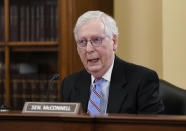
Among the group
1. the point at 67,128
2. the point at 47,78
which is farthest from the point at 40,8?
the point at 67,128

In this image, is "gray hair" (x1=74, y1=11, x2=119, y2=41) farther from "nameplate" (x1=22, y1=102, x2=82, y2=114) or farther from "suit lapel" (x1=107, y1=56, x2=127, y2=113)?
"nameplate" (x1=22, y1=102, x2=82, y2=114)

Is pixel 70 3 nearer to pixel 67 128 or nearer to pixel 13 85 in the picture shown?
pixel 13 85

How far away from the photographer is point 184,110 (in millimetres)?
2141

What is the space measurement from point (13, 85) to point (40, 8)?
0.69m

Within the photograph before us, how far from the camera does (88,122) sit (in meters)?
1.27

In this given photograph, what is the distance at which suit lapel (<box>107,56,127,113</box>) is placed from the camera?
1.93 metres

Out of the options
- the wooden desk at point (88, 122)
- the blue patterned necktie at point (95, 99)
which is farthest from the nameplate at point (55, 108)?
the blue patterned necktie at point (95, 99)

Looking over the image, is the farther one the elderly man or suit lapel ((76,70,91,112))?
suit lapel ((76,70,91,112))

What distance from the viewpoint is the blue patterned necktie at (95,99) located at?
1930mm

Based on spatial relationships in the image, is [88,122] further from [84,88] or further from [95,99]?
[84,88]

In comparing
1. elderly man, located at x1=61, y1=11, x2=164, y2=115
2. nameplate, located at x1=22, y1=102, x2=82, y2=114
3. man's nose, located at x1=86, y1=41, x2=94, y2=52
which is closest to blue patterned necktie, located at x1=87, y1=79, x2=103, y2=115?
elderly man, located at x1=61, y1=11, x2=164, y2=115

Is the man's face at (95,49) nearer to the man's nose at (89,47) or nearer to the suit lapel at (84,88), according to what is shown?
the man's nose at (89,47)

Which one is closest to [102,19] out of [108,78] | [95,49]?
[95,49]

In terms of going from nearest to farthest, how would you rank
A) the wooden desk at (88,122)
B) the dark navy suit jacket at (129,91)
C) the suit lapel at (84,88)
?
the wooden desk at (88,122) → the dark navy suit jacket at (129,91) → the suit lapel at (84,88)
